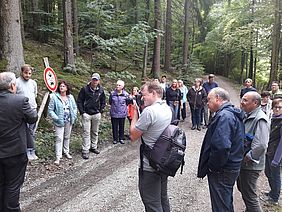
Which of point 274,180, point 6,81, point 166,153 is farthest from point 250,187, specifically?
point 6,81

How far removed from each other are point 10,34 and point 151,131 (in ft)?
17.6

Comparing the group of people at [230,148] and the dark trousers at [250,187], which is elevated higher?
the group of people at [230,148]

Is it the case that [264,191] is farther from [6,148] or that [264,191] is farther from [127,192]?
[6,148]

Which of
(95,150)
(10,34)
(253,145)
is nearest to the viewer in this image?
(253,145)

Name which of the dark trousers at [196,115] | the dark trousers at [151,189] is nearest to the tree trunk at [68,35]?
the dark trousers at [196,115]

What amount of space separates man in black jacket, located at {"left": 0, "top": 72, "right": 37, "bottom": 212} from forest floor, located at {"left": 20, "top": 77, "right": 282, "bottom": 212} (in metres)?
0.75

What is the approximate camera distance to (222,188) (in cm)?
322

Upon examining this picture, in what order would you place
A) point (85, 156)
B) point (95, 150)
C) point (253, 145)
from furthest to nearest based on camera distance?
point (95, 150) → point (85, 156) → point (253, 145)

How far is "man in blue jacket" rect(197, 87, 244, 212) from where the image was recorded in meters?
3.01

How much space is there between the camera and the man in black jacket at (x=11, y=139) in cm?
339

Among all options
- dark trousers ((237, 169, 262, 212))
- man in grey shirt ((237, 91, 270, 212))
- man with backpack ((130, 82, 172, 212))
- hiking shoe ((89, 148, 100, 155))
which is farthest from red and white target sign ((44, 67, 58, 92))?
dark trousers ((237, 169, 262, 212))

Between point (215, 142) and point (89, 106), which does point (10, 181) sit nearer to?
point (215, 142)

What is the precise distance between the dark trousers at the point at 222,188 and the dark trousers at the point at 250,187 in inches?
23.9

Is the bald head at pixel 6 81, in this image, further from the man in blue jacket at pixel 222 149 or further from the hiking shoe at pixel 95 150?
the hiking shoe at pixel 95 150
